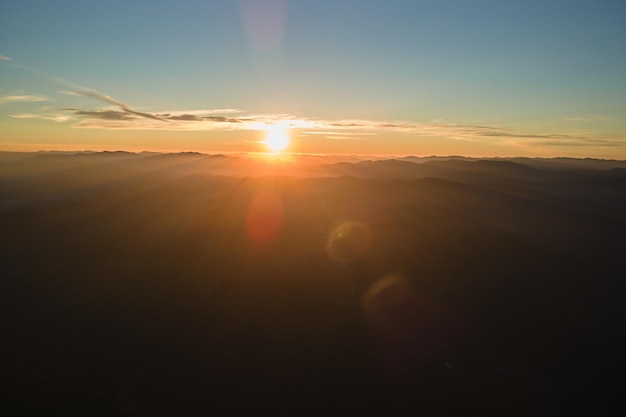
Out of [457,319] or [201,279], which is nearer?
[457,319]

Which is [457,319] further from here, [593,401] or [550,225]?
[550,225]

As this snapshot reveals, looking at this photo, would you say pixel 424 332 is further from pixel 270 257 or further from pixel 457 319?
pixel 270 257

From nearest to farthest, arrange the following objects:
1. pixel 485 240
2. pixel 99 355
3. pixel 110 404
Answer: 1. pixel 110 404
2. pixel 99 355
3. pixel 485 240

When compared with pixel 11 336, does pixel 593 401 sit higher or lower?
lower

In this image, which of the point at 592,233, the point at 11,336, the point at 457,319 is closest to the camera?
the point at 11,336

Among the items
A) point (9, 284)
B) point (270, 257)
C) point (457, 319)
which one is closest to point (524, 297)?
point (457, 319)

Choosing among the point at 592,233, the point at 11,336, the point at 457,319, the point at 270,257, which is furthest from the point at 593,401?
the point at 592,233
